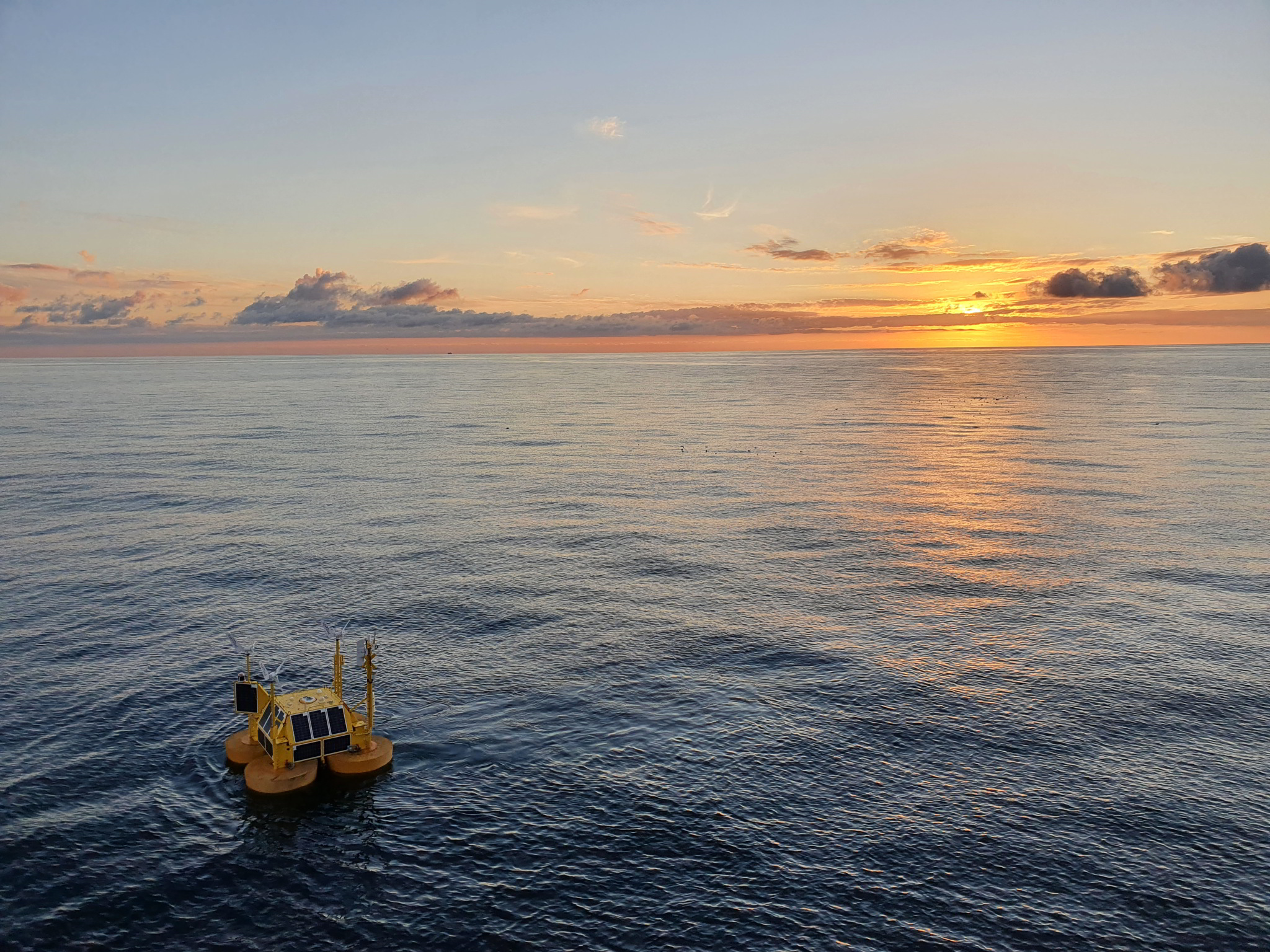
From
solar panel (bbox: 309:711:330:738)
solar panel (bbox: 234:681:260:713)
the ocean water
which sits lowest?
the ocean water

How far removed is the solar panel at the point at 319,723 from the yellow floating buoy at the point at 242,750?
4.42 meters

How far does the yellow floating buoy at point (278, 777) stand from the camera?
60125 mm

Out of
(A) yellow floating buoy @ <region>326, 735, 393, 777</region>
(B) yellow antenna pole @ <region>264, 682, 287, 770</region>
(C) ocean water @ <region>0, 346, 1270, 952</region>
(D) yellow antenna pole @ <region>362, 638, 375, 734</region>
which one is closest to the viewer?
(C) ocean water @ <region>0, 346, 1270, 952</region>

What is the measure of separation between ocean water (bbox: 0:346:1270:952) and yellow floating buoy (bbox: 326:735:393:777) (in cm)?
117

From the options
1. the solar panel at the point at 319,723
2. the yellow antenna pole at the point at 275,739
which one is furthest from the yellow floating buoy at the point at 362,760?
the yellow antenna pole at the point at 275,739

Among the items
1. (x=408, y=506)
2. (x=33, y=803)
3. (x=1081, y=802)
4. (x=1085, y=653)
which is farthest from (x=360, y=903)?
(x=408, y=506)

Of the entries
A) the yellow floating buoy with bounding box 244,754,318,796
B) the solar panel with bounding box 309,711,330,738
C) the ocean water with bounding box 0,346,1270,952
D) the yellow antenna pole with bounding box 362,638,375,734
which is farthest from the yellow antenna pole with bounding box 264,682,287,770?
the yellow antenna pole with bounding box 362,638,375,734

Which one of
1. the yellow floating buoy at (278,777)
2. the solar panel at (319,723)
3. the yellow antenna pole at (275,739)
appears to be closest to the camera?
the yellow floating buoy at (278,777)

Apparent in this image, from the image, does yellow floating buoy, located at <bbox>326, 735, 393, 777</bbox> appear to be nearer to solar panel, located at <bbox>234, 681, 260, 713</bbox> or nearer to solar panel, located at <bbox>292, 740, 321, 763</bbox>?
solar panel, located at <bbox>292, 740, 321, 763</bbox>

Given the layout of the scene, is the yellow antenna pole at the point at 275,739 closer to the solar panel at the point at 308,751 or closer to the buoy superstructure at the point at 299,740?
the buoy superstructure at the point at 299,740

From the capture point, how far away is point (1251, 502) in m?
149

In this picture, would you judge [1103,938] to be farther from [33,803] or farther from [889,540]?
[889,540]

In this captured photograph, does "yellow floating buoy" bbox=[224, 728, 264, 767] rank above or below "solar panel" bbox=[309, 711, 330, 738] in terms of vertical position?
below

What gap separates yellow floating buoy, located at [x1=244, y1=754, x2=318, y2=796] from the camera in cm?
6012
